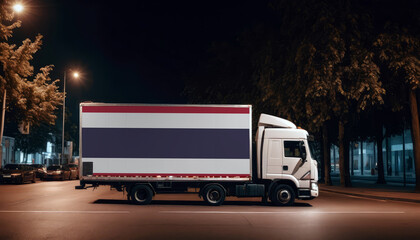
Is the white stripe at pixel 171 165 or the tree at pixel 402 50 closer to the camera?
the white stripe at pixel 171 165

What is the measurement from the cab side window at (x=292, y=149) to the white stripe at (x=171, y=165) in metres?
1.50

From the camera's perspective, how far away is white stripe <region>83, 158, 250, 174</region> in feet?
61.1

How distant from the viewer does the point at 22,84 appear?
3512 centimetres

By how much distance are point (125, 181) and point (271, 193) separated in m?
5.30

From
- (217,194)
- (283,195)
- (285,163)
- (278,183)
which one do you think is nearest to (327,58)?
(285,163)

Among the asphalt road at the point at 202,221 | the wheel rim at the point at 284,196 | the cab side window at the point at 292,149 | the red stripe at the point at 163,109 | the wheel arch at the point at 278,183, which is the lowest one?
the asphalt road at the point at 202,221

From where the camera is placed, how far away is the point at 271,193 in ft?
62.3

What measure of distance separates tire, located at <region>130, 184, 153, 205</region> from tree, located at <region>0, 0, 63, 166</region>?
13952 millimetres

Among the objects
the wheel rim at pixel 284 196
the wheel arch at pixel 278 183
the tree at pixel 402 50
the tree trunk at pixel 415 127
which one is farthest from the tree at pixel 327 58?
the wheel rim at pixel 284 196

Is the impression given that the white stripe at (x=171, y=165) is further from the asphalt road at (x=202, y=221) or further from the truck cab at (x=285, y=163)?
the asphalt road at (x=202, y=221)

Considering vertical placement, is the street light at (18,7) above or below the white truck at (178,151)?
above

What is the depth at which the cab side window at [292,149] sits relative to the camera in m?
19.0

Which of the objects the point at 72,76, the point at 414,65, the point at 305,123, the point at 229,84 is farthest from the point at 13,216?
the point at 72,76

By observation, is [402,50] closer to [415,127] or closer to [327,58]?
[327,58]
